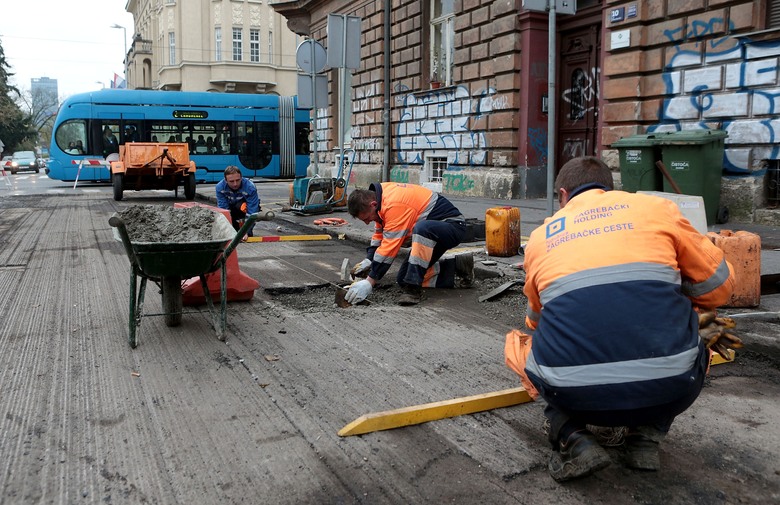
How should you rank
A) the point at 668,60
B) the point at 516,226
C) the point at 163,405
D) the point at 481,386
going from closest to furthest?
1. the point at 163,405
2. the point at 481,386
3. the point at 516,226
4. the point at 668,60

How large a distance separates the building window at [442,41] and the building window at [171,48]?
35947 mm

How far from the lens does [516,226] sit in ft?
24.9

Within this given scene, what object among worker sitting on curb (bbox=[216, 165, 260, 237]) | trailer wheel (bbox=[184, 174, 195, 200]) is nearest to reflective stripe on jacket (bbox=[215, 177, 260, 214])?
worker sitting on curb (bbox=[216, 165, 260, 237])

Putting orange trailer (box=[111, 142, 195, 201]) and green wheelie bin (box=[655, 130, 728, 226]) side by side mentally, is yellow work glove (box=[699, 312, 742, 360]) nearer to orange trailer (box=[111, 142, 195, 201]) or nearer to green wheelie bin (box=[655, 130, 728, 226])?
green wheelie bin (box=[655, 130, 728, 226])

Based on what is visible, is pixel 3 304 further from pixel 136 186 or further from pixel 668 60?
pixel 136 186

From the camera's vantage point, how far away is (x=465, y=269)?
6.57 metres

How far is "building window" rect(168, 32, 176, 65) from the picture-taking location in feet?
157

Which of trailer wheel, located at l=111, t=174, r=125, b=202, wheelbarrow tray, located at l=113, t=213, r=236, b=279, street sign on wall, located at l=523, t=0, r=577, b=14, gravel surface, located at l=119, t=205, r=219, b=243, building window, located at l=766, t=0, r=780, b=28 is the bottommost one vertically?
wheelbarrow tray, located at l=113, t=213, r=236, b=279

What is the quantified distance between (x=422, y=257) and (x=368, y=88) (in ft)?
47.8

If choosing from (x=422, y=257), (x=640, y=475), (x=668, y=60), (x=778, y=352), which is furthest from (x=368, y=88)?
(x=640, y=475)

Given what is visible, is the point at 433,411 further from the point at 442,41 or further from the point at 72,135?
the point at 72,135

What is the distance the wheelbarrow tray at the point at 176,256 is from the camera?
14.5ft

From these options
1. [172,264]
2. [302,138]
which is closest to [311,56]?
[172,264]

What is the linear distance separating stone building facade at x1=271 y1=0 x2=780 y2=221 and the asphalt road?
387cm
